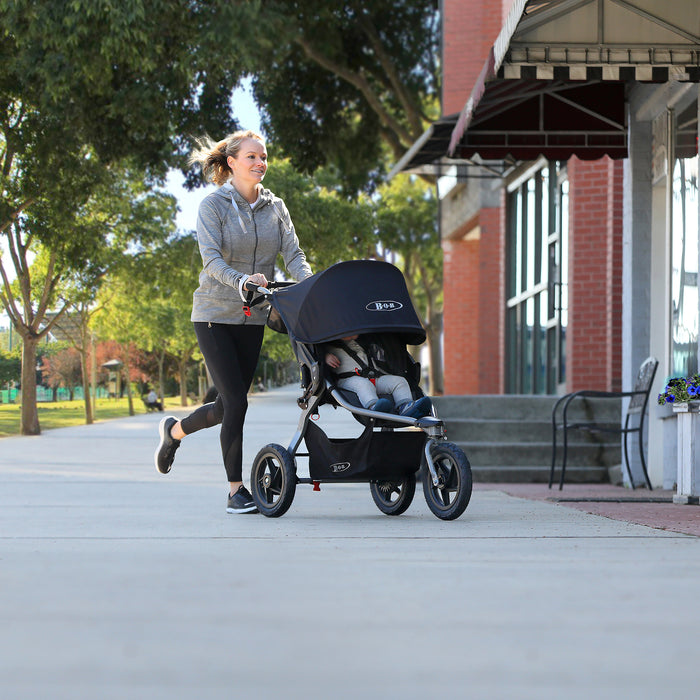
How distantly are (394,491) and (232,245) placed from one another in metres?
1.70

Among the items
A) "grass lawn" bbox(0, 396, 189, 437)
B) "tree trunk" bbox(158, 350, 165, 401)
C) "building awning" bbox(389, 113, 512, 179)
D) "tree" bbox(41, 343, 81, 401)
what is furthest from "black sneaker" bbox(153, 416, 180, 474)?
"tree trunk" bbox(158, 350, 165, 401)

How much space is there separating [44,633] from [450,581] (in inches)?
57.7

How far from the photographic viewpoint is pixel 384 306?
6547mm

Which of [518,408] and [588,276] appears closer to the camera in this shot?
[518,408]

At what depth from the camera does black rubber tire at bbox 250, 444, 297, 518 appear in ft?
21.6

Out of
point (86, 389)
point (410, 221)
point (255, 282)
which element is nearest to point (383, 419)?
point (255, 282)

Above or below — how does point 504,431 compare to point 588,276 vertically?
below

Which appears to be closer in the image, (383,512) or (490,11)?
(383,512)

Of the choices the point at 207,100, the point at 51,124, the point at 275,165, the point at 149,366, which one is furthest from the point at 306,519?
the point at 149,366

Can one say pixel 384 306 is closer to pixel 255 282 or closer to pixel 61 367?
pixel 255 282

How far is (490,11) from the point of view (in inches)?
907

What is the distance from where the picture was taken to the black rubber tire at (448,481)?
20.4ft

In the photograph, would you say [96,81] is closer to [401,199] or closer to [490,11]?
[490,11]

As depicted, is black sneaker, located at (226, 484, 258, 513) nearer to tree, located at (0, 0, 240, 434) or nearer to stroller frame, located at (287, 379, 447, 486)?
stroller frame, located at (287, 379, 447, 486)
